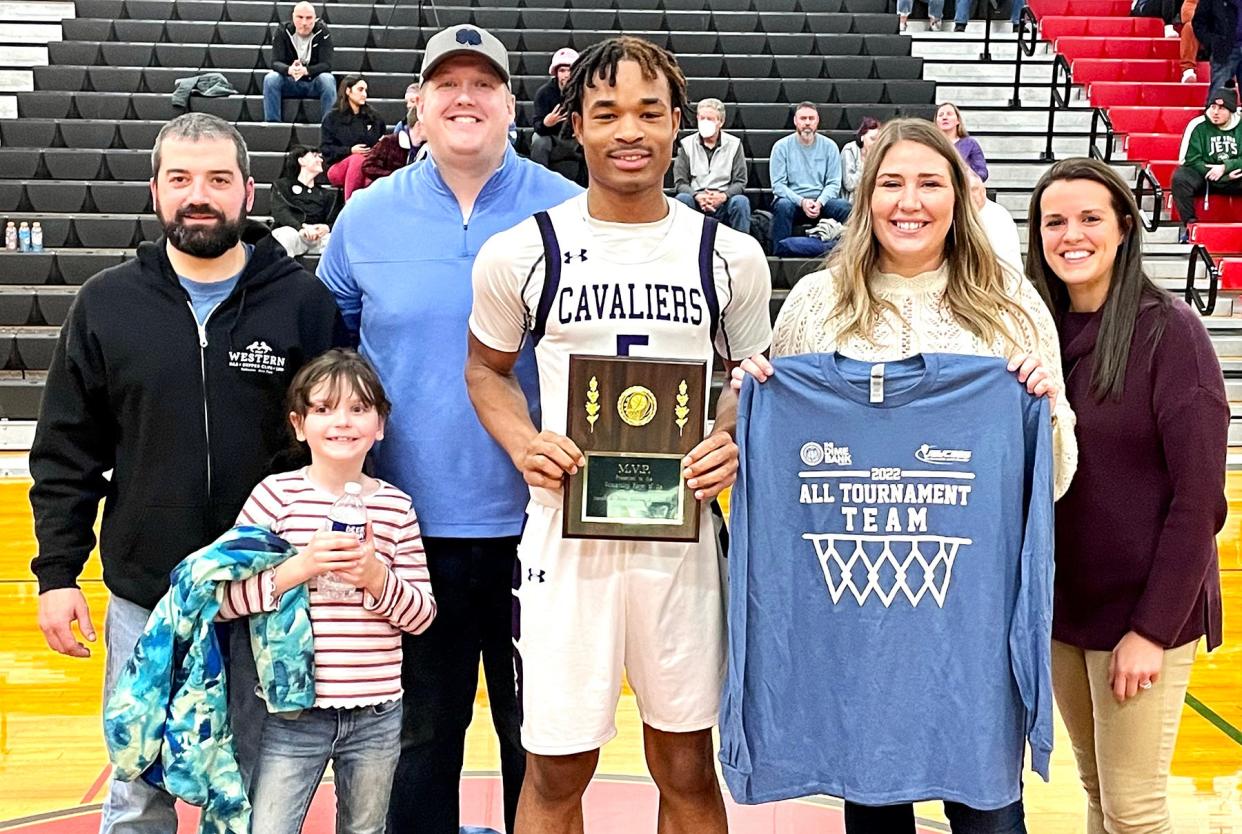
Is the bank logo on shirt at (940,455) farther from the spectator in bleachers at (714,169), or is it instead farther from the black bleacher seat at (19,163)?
the black bleacher seat at (19,163)

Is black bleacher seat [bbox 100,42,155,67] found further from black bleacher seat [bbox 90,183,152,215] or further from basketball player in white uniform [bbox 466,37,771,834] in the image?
basketball player in white uniform [bbox 466,37,771,834]

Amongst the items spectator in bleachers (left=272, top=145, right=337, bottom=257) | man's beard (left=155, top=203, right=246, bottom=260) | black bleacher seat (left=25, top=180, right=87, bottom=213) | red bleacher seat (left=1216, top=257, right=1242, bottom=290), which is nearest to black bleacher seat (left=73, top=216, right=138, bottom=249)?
black bleacher seat (left=25, top=180, right=87, bottom=213)

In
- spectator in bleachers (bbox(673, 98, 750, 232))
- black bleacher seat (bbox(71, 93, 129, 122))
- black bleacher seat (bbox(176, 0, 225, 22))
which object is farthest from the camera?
black bleacher seat (bbox(176, 0, 225, 22))

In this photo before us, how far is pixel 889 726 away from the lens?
7.39 ft

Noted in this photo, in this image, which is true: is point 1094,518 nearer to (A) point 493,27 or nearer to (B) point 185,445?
(B) point 185,445

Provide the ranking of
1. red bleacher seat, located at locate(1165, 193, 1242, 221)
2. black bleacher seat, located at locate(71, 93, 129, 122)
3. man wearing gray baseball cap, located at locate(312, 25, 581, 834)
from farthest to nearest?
black bleacher seat, located at locate(71, 93, 129, 122) → red bleacher seat, located at locate(1165, 193, 1242, 221) → man wearing gray baseball cap, located at locate(312, 25, 581, 834)

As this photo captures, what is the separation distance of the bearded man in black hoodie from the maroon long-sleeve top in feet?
4.82

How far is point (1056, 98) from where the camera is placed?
36.2ft

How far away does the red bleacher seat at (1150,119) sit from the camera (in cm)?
1158

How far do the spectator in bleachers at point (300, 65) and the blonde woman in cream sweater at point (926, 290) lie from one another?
9.21 meters

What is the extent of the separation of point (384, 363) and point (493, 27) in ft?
32.6

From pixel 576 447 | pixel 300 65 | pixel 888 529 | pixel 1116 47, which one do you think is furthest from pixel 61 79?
pixel 888 529

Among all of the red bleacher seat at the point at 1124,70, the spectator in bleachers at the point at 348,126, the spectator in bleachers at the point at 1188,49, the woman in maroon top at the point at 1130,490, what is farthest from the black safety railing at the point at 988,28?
the woman in maroon top at the point at 1130,490

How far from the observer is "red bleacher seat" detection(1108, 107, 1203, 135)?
38.0 ft
